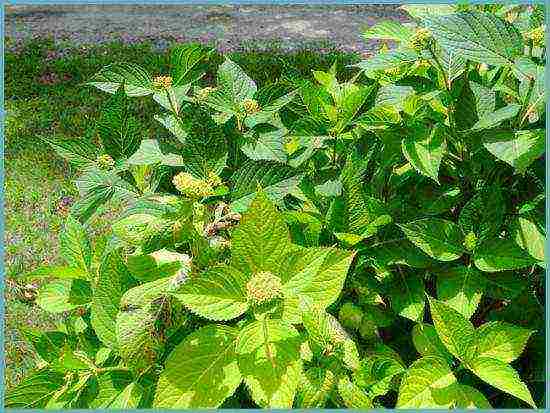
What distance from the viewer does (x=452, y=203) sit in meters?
1.14

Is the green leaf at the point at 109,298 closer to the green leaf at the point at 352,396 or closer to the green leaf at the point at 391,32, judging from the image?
the green leaf at the point at 352,396

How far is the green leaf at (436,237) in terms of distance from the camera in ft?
3.46

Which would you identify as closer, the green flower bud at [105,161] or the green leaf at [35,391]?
the green leaf at [35,391]

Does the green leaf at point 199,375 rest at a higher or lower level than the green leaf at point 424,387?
higher

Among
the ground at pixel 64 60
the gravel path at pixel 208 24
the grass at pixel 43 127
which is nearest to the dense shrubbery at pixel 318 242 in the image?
the grass at pixel 43 127

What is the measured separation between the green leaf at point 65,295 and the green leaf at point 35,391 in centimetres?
14

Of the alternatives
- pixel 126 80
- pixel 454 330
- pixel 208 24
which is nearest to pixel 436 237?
pixel 454 330

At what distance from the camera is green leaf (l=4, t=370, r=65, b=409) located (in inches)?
42.6

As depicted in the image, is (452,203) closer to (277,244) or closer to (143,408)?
(277,244)

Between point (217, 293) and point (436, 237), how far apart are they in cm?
37

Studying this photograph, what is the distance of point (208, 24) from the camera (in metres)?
7.21

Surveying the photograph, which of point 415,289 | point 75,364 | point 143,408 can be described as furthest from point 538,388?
point 75,364

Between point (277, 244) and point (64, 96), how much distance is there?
477cm

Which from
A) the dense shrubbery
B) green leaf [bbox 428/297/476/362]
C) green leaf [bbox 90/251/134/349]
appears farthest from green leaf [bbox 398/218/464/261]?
green leaf [bbox 90/251/134/349]
